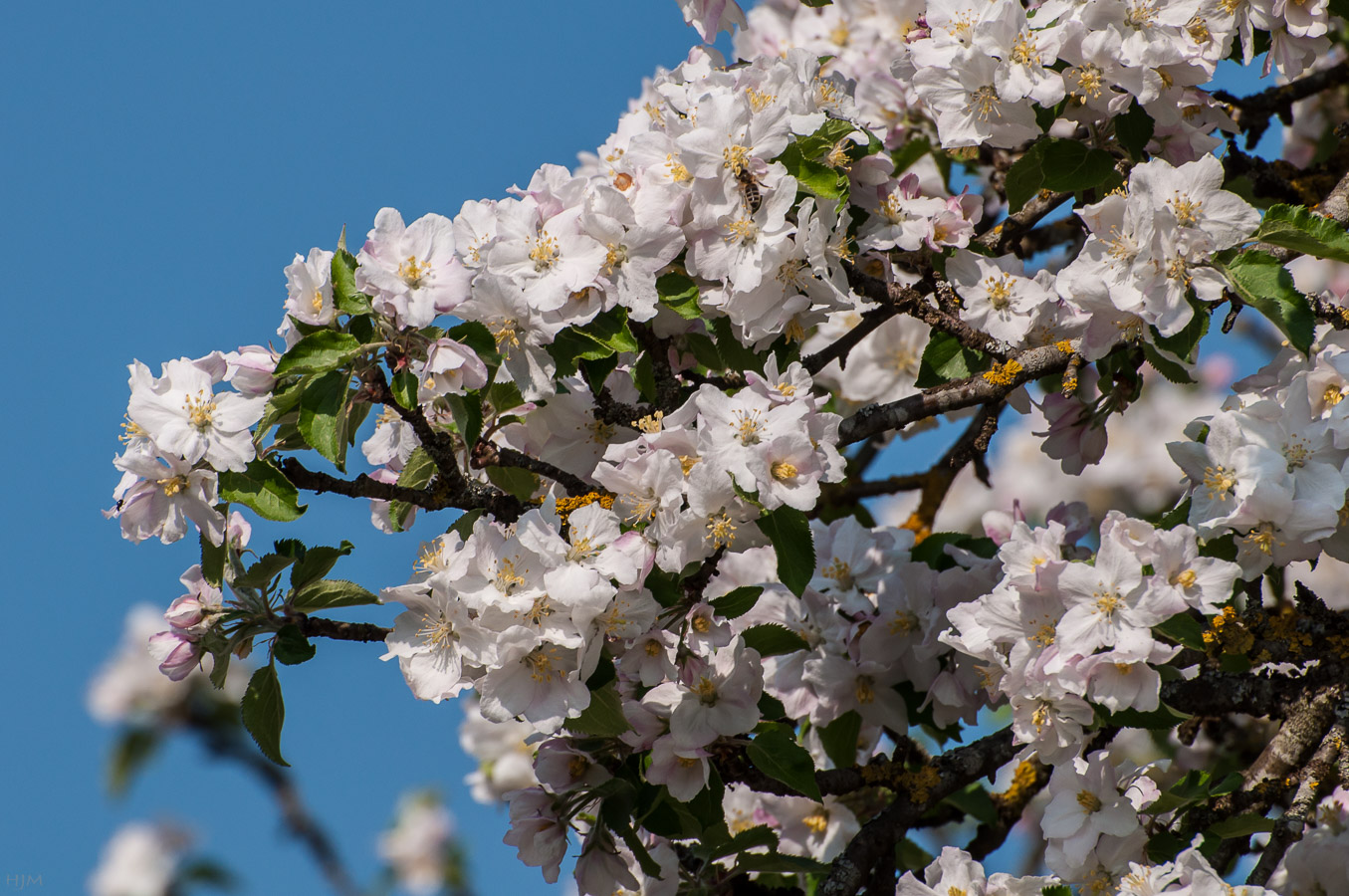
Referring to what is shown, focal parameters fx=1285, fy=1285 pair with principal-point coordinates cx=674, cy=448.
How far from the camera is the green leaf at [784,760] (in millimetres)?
2438

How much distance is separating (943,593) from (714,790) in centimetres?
81

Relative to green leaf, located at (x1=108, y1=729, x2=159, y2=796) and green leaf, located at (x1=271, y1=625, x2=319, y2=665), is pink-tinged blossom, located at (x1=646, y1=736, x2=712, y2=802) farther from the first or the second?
green leaf, located at (x1=108, y1=729, x2=159, y2=796)

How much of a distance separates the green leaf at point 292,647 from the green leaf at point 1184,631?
150cm

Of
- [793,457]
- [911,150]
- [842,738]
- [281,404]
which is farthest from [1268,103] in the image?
[281,404]

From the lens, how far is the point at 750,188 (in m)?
2.33

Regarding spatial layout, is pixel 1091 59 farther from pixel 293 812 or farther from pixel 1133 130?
pixel 293 812

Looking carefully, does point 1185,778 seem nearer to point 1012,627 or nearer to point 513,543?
point 1012,627

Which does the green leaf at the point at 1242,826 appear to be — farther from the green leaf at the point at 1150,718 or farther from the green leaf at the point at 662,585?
the green leaf at the point at 662,585

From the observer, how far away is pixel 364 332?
2.22 m

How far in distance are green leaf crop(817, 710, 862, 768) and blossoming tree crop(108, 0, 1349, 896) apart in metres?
0.01

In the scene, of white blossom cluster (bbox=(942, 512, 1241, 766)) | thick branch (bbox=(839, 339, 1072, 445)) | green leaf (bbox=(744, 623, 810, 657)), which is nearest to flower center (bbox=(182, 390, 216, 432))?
green leaf (bbox=(744, 623, 810, 657))

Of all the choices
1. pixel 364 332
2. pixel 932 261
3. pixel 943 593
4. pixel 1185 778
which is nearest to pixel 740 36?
pixel 932 261

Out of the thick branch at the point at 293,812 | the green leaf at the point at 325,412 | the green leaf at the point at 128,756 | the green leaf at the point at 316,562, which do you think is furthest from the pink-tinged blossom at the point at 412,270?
the green leaf at the point at 128,756

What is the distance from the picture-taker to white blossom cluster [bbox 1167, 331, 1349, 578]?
2.10 meters
